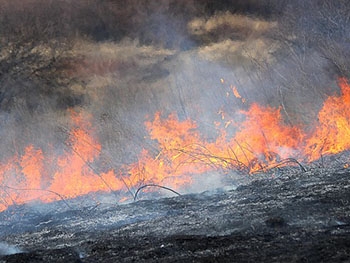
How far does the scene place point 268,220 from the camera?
7.11m

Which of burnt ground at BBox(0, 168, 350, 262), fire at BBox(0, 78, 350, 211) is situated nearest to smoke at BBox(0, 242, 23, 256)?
burnt ground at BBox(0, 168, 350, 262)

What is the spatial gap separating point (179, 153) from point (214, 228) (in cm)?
790

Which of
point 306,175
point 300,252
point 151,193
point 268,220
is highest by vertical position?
point 300,252

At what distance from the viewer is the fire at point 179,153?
46.6 feet

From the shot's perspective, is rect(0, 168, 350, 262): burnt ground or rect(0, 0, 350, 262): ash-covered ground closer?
rect(0, 168, 350, 262): burnt ground

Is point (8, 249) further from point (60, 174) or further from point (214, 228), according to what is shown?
point (60, 174)

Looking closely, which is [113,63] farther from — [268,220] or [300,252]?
[300,252]

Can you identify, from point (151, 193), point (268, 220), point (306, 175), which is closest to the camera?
point (268, 220)

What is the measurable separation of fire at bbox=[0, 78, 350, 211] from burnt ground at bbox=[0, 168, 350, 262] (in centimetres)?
341

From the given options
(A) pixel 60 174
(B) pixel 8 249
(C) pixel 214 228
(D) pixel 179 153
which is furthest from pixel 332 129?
(B) pixel 8 249

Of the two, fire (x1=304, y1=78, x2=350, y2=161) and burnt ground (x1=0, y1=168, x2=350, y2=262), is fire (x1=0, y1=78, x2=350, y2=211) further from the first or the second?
burnt ground (x1=0, y1=168, x2=350, y2=262)

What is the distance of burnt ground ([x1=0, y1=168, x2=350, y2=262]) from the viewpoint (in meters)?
5.91

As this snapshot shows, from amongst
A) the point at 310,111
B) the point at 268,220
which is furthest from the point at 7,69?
the point at 268,220

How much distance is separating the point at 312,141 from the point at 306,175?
470 cm
